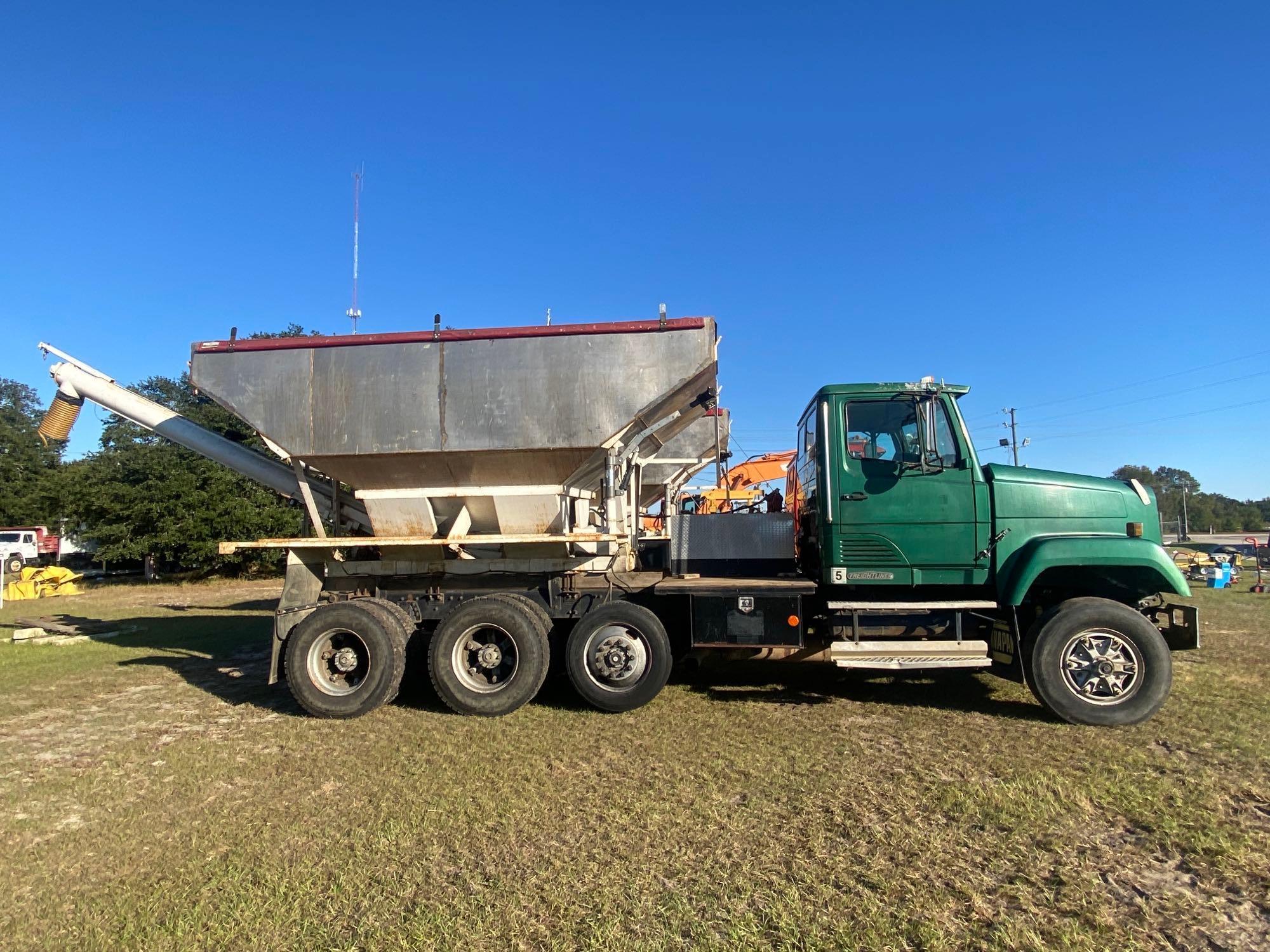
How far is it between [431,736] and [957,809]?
4078 mm

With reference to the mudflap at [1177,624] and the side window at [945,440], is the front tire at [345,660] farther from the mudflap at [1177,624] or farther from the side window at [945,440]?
the mudflap at [1177,624]

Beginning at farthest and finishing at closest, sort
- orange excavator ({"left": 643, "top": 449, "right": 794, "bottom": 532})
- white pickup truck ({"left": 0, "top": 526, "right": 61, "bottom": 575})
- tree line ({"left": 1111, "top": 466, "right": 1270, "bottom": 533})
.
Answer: tree line ({"left": 1111, "top": 466, "right": 1270, "bottom": 533}), white pickup truck ({"left": 0, "top": 526, "right": 61, "bottom": 575}), orange excavator ({"left": 643, "top": 449, "right": 794, "bottom": 532})

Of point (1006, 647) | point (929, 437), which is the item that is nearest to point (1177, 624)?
point (1006, 647)

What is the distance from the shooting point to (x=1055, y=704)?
6020 millimetres

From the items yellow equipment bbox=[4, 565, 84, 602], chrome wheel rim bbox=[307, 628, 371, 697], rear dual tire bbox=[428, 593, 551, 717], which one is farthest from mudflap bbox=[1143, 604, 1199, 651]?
yellow equipment bbox=[4, 565, 84, 602]

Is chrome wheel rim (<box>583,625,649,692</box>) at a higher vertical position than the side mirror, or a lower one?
lower

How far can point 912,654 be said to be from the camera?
6.29m

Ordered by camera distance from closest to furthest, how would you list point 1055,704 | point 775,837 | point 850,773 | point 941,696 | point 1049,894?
point 1049,894 → point 775,837 → point 850,773 → point 1055,704 → point 941,696

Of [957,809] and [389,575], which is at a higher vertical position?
→ [389,575]

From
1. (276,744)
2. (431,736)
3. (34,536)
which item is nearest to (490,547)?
(431,736)

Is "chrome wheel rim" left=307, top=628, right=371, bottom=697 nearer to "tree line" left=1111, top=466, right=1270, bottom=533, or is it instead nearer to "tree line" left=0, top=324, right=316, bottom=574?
"tree line" left=0, top=324, right=316, bottom=574

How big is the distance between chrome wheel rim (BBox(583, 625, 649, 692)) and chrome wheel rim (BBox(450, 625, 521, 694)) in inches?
29.4

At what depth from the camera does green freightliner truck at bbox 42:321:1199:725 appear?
636 centimetres

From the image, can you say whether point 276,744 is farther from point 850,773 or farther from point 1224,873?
point 1224,873
